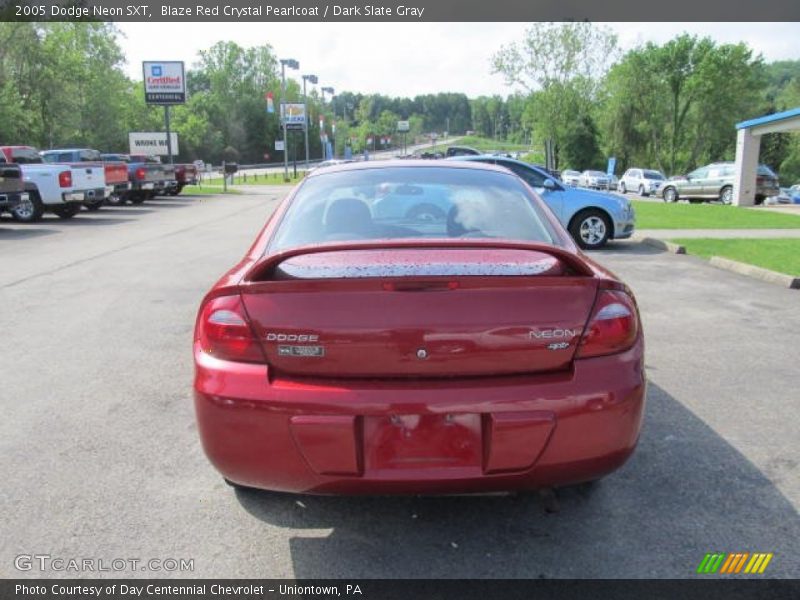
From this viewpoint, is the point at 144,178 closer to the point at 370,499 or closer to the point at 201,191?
the point at 201,191

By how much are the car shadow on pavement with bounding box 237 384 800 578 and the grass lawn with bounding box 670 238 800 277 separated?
21.8 feet

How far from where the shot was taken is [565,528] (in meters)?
3.05

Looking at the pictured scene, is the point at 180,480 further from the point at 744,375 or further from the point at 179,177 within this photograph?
the point at 179,177

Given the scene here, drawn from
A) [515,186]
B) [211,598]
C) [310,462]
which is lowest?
[211,598]

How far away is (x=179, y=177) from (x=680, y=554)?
32751mm

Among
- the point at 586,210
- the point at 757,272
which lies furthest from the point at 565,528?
the point at 586,210

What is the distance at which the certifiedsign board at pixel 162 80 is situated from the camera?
39.7m

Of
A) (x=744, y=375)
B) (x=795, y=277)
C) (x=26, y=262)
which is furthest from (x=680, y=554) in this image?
(x=26, y=262)

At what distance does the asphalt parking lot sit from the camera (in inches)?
112

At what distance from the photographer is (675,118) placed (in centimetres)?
5884

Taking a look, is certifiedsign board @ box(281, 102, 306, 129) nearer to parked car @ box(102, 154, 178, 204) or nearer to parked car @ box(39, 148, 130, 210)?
parked car @ box(102, 154, 178, 204)

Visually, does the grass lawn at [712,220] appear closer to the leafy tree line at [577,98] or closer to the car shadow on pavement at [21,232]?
the car shadow on pavement at [21,232]

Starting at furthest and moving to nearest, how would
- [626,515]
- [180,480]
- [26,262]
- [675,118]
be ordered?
[675,118]
[26,262]
[180,480]
[626,515]

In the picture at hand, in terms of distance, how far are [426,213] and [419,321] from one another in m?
1.40
